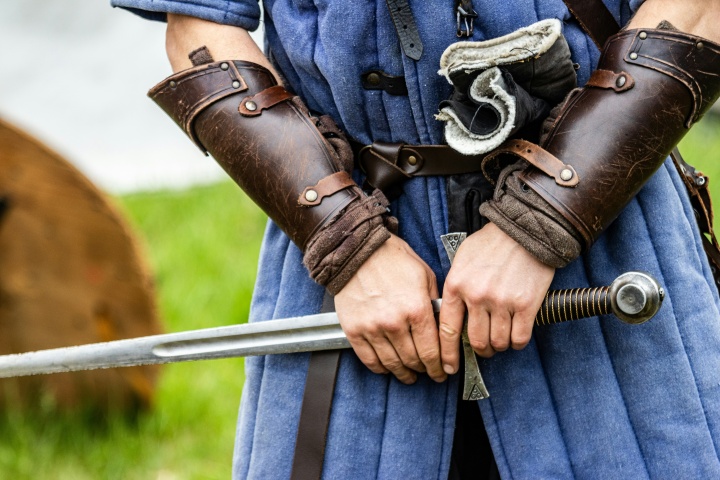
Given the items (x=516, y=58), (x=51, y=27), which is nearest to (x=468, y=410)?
(x=516, y=58)

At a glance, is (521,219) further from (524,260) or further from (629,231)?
(629,231)

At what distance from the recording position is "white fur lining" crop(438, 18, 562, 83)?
4.08 ft

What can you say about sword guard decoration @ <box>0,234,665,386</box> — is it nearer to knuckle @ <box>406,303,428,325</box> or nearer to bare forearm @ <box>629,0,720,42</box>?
knuckle @ <box>406,303,428,325</box>

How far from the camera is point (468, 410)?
4.85 ft

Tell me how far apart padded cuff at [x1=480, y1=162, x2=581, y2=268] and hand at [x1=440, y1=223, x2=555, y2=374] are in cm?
2

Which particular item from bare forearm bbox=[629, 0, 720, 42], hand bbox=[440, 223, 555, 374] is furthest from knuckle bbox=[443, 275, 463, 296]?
bare forearm bbox=[629, 0, 720, 42]

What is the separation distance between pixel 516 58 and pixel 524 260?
27cm

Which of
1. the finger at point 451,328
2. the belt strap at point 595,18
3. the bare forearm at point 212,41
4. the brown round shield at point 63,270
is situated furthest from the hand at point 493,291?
the brown round shield at point 63,270

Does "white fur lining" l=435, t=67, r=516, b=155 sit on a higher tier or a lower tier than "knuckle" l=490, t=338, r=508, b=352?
higher

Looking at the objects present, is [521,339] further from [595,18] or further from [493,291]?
[595,18]

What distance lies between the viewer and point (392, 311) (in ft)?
4.25

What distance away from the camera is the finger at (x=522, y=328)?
127cm

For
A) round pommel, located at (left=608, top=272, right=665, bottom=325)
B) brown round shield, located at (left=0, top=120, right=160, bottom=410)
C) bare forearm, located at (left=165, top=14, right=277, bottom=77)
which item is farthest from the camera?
brown round shield, located at (left=0, top=120, right=160, bottom=410)

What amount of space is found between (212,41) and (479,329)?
0.61m
